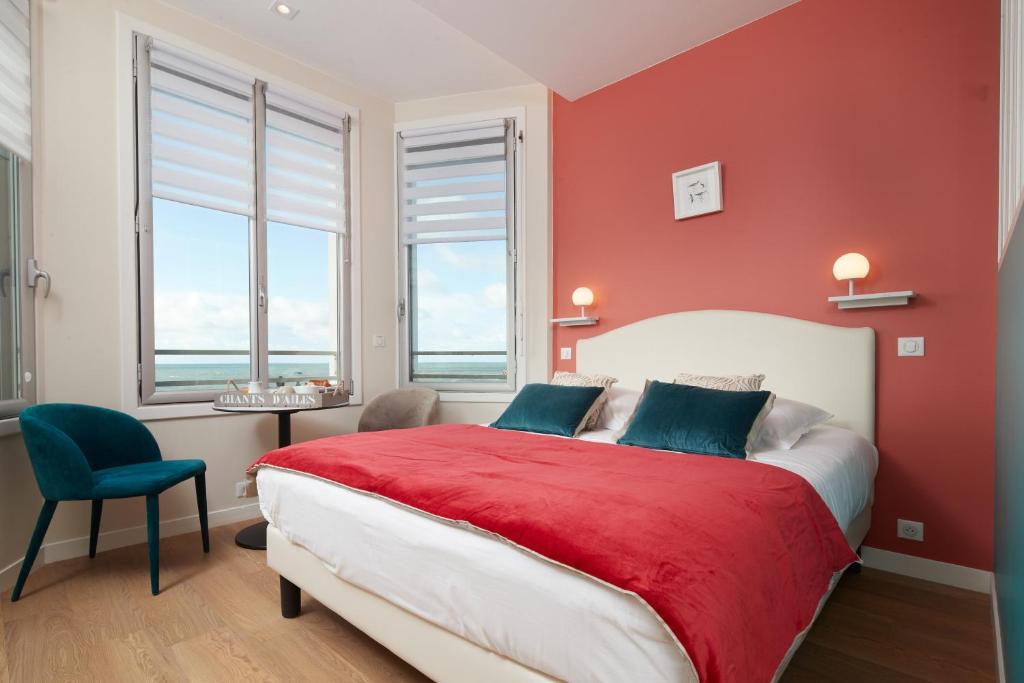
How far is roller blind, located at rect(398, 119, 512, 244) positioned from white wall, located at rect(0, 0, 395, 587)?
57.5 inches

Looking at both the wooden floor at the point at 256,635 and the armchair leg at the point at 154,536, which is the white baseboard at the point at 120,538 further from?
the armchair leg at the point at 154,536

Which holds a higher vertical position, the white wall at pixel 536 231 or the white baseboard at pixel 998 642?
the white wall at pixel 536 231

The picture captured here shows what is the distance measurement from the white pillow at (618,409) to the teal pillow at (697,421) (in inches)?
13.7

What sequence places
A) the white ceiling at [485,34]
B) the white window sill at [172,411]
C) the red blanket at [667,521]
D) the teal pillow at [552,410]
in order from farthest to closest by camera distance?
the white window sill at [172,411] < the white ceiling at [485,34] < the teal pillow at [552,410] < the red blanket at [667,521]

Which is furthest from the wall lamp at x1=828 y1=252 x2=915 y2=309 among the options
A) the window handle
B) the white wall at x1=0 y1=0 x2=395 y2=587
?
the window handle

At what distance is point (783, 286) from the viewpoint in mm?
Answer: 2975

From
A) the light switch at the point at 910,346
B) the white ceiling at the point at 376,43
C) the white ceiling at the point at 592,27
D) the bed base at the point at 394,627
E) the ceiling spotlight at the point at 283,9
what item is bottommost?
the bed base at the point at 394,627

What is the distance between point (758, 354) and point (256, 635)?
2.73 metres

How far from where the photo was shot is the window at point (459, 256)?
414 cm

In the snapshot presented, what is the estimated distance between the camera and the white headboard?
2.69 metres

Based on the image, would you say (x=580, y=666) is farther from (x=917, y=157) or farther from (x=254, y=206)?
(x=254, y=206)

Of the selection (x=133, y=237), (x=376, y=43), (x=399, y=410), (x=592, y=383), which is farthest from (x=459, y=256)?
(x=133, y=237)

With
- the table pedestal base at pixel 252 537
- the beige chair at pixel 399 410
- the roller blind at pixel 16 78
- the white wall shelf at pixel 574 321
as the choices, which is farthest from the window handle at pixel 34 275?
the white wall shelf at pixel 574 321

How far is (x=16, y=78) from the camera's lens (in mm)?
2549
